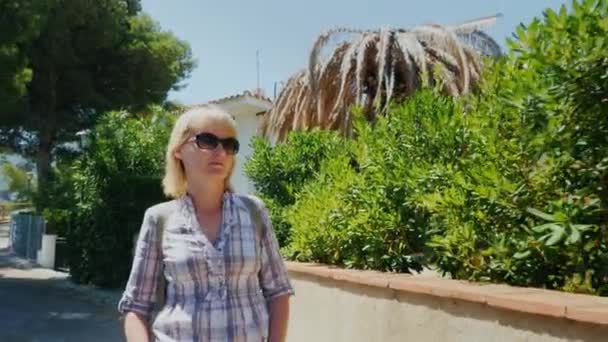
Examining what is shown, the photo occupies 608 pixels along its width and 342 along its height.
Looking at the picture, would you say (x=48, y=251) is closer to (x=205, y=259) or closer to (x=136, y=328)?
(x=136, y=328)

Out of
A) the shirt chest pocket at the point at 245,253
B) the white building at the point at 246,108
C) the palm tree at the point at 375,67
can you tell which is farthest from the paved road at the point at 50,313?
the shirt chest pocket at the point at 245,253

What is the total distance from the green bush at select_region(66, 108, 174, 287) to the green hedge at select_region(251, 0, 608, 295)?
381 inches

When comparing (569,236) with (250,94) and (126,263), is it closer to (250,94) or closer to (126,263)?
(126,263)

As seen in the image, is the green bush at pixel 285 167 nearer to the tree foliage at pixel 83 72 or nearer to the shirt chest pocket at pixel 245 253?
the shirt chest pocket at pixel 245 253

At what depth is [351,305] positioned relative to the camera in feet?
13.8

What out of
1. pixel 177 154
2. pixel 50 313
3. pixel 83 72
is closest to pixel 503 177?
pixel 177 154

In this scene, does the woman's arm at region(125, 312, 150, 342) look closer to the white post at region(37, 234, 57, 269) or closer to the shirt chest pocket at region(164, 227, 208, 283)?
the shirt chest pocket at region(164, 227, 208, 283)

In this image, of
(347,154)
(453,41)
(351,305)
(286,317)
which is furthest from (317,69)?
(286,317)

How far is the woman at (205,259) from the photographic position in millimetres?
2174

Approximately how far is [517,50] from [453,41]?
6.37m

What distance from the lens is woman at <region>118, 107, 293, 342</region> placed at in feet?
7.13

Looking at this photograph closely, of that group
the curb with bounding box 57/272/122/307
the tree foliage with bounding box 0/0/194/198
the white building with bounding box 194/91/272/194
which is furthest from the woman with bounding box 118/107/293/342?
the tree foliage with bounding box 0/0/194/198

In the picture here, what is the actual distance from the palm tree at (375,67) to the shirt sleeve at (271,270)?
6644 mm

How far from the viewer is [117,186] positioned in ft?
45.3
